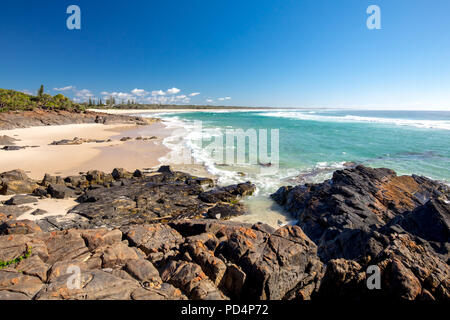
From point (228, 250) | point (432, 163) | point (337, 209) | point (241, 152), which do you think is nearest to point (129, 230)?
point (228, 250)

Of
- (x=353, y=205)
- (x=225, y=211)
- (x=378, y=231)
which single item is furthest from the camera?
(x=225, y=211)

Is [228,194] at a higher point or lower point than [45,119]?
lower

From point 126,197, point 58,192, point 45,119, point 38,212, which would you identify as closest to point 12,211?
point 38,212

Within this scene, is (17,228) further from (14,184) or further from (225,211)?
(225,211)

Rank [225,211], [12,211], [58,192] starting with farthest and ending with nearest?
1. [58,192]
2. [225,211]
3. [12,211]

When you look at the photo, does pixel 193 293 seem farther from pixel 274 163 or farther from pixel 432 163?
pixel 432 163

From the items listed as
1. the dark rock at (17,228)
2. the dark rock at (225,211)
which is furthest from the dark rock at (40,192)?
the dark rock at (225,211)

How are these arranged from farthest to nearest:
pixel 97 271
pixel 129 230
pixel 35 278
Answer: pixel 129 230 < pixel 97 271 < pixel 35 278

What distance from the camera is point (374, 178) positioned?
449 inches

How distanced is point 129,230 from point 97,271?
7.75 feet

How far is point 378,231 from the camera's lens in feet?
23.0

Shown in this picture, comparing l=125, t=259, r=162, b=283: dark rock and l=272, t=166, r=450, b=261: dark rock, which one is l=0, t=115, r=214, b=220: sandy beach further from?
l=125, t=259, r=162, b=283: dark rock

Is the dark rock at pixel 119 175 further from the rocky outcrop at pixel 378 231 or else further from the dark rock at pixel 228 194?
the rocky outcrop at pixel 378 231

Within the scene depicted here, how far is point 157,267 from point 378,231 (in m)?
6.71
